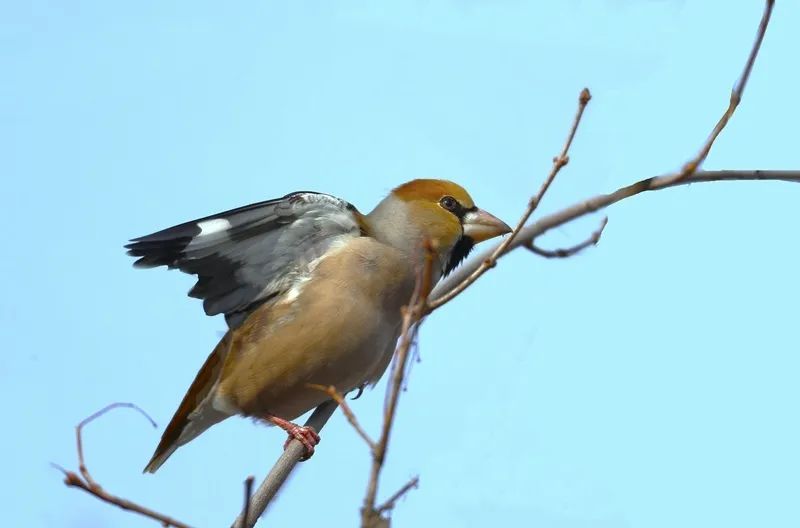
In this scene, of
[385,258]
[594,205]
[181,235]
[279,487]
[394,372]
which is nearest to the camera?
[394,372]

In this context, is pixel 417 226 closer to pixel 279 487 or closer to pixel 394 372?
pixel 279 487

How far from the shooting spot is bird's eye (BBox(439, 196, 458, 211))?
544 cm

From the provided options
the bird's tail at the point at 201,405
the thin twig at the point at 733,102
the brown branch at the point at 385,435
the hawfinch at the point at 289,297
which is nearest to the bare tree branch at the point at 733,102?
the thin twig at the point at 733,102

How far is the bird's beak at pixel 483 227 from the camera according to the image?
17.6ft

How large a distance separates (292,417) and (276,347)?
18.3 inches

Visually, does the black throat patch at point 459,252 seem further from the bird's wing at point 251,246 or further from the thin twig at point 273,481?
the thin twig at point 273,481

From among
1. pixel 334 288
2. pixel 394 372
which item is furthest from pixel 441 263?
pixel 394 372

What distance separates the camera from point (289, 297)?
4980 mm

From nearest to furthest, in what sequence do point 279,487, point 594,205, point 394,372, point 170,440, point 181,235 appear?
point 394,372 → point 594,205 → point 279,487 → point 181,235 → point 170,440

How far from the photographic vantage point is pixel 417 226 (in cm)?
530

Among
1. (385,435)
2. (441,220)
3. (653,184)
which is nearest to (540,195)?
(653,184)

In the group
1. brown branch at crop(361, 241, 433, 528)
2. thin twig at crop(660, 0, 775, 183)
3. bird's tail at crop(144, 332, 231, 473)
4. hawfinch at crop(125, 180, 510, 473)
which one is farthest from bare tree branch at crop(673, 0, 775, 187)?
bird's tail at crop(144, 332, 231, 473)

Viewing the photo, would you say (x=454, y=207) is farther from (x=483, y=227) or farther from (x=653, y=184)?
(x=653, y=184)

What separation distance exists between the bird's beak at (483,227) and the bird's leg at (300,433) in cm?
132
